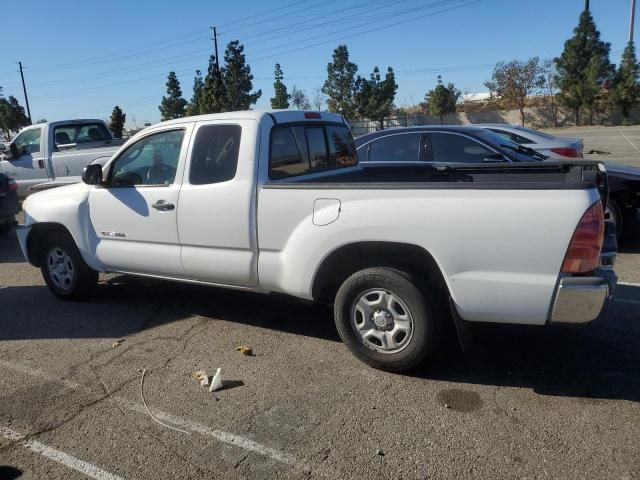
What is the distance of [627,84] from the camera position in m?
45.8

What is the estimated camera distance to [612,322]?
481 cm

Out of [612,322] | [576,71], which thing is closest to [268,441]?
[612,322]

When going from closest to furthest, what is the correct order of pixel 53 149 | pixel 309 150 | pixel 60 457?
pixel 60 457, pixel 309 150, pixel 53 149

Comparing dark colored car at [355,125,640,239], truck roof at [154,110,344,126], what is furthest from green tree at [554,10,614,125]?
truck roof at [154,110,344,126]

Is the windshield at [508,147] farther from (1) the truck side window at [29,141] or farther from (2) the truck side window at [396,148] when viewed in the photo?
(1) the truck side window at [29,141]

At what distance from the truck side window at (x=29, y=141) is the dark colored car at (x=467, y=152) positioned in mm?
7667

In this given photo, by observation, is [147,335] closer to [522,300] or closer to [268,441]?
[268,441]

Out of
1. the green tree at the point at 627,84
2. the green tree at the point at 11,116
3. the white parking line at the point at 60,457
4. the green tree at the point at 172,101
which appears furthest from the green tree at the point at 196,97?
the white parking line at the point at 60,457

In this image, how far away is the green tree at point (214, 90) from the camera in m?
45.3

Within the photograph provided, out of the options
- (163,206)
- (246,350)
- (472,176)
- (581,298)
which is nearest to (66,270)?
(163,206)

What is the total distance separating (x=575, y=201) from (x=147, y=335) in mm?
3711

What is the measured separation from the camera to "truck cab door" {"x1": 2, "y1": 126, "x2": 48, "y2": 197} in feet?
39.6

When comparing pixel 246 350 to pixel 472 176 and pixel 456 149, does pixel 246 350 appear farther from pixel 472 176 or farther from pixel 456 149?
pixel 456 149

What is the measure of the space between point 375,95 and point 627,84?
2105cm
